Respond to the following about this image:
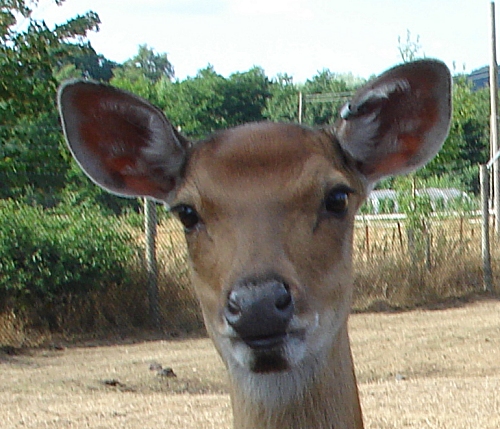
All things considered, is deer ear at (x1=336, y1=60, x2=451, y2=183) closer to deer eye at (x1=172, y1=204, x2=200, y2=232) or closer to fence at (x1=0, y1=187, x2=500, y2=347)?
deer eye at (x1=172, y1=204, x2=200, y2=232)

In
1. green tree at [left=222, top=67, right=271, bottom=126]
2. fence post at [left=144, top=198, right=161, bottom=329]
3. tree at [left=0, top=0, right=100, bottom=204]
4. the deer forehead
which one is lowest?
fence post at [left=144, top=198, right=161, bottom=329]

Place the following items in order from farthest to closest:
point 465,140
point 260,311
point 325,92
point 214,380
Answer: point 325,92 → point 465,140 → point 214,380 → point 260,311

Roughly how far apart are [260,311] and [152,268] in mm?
8985

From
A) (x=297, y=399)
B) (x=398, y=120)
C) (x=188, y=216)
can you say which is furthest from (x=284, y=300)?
(x=398, y=120)

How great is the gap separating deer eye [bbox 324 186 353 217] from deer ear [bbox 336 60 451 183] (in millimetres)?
→ 303

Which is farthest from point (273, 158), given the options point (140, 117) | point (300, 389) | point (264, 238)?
point (300, 389)

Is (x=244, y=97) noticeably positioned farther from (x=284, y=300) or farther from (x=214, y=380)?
(x=284, y=300)

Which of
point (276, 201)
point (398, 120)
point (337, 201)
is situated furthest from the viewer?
point (398, 120)

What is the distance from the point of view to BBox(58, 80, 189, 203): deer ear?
11.0 ft

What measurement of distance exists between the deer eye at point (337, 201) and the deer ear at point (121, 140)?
66 centimetres

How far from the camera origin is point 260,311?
251cm

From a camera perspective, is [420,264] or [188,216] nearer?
[188,216]

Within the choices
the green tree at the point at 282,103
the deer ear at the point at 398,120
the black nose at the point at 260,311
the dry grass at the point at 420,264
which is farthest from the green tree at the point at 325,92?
the black nose at the point at 260,311

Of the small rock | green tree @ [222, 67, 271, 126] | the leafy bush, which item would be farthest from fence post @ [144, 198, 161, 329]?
green tree @ [222, 67, 271, 126]
